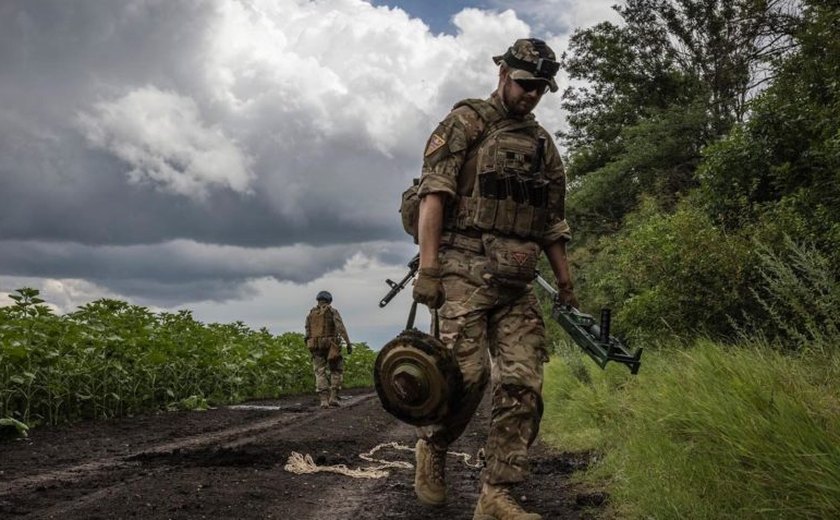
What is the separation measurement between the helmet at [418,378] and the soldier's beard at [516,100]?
1346 mm

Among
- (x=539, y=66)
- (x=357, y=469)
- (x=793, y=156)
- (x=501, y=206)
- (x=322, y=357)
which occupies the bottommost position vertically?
(x=357, y=469)

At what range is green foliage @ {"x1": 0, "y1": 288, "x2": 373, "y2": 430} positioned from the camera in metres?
10.5

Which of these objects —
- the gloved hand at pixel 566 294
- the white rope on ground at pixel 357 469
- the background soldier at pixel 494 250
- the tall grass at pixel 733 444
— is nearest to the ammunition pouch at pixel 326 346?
the white rope on ground at pixel 357 469

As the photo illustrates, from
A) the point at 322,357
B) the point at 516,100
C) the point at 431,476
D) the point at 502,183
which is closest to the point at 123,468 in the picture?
the point at 431,476

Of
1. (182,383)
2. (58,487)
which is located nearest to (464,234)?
(58,487)

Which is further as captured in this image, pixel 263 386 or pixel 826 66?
pixel 263 386

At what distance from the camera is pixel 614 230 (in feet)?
104

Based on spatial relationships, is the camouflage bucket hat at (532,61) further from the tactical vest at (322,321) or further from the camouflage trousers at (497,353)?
the tactical vest at (322,321)

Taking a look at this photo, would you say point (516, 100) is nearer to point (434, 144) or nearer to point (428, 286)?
point (434, 144)

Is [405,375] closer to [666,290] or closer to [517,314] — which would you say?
[517,314]

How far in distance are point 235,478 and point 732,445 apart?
3.46 meters

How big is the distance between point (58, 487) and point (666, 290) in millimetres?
8268

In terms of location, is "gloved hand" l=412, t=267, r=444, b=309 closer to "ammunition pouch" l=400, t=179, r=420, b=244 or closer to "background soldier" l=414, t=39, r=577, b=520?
"background soldier" l=414, t=39, r=577, b=520

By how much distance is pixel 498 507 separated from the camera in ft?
13.5
